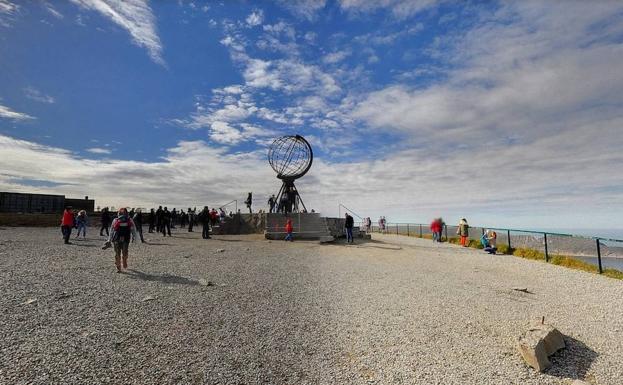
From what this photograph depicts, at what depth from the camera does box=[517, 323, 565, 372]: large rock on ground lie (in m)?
4.94

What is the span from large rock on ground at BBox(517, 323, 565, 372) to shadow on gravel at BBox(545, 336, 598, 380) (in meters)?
0.10

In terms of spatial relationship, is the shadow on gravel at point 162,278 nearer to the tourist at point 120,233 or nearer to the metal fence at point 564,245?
the tourist at point 120,233

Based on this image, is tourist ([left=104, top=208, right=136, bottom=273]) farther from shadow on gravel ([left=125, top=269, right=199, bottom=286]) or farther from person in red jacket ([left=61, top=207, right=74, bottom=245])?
person in red jacket ([left=61, top=207, right=74, bottom=245])

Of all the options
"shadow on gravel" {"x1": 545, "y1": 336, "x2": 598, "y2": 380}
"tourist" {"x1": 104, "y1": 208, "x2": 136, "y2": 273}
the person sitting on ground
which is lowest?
"shadow on gravel" {"x1": 545, "y1": 336, "x2": 598, "y2": 380}

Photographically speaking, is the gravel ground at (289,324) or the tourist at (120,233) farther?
the tourist at (120,233)

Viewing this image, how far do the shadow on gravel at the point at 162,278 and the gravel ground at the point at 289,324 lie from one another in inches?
2.1

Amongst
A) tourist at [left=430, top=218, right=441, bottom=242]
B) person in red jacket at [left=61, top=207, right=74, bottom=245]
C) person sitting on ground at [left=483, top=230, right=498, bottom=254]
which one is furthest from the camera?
tourist at [left=430, top=218, right=441, bottom=242]

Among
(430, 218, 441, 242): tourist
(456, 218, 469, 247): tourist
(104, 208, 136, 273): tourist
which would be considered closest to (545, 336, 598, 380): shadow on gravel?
(104, 208, 136, 273): tourist

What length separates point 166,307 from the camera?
22.5 feet

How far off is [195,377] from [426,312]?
4866 mm

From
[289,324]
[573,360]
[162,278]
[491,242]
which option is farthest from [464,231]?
[162,278]

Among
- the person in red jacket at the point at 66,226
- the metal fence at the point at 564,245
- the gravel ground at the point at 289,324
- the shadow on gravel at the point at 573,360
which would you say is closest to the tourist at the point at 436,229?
the metal fence at the point at 564,245

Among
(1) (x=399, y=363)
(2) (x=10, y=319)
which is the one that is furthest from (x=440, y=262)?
(2) (x=10, y=319)

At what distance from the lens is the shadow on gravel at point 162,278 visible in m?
8.94
